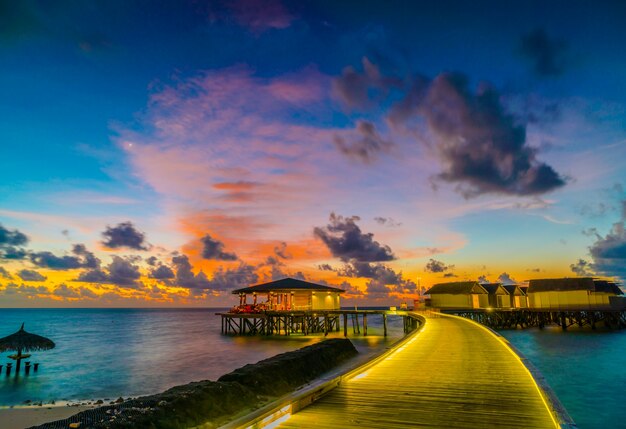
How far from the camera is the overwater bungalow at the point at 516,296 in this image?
6406cm

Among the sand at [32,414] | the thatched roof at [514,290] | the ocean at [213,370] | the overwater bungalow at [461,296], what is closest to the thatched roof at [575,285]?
the thatched roof at [514,290]

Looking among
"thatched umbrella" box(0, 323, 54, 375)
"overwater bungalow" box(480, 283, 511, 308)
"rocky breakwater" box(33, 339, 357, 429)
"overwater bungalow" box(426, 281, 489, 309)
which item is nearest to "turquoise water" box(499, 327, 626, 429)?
"rocky breakwater" box(33, 339, 357, 429)

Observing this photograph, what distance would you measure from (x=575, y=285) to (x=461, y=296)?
15.2m

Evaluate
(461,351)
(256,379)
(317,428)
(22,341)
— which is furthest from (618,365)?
(22,341)

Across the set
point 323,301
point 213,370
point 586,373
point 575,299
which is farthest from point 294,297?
point 575,299

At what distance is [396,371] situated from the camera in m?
10.3

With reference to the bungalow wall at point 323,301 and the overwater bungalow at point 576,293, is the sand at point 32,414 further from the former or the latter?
the overwater bungalow at point 576,293

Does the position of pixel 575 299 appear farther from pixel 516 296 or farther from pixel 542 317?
pixel 516 296

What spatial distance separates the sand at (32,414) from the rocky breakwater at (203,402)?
616 centimetres

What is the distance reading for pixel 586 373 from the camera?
857 inches

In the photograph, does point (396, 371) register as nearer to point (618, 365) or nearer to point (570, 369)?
point (570, 369)

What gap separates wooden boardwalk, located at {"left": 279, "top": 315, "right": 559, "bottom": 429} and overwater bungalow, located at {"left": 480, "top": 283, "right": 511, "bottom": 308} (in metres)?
52.8

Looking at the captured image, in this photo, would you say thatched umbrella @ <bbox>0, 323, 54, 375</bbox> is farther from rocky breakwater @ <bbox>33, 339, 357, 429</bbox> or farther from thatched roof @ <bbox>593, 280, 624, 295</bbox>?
thatched roof @ <bbox>593, 280, 624, 295</bbox>

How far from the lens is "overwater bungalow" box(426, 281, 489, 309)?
5553 cm
